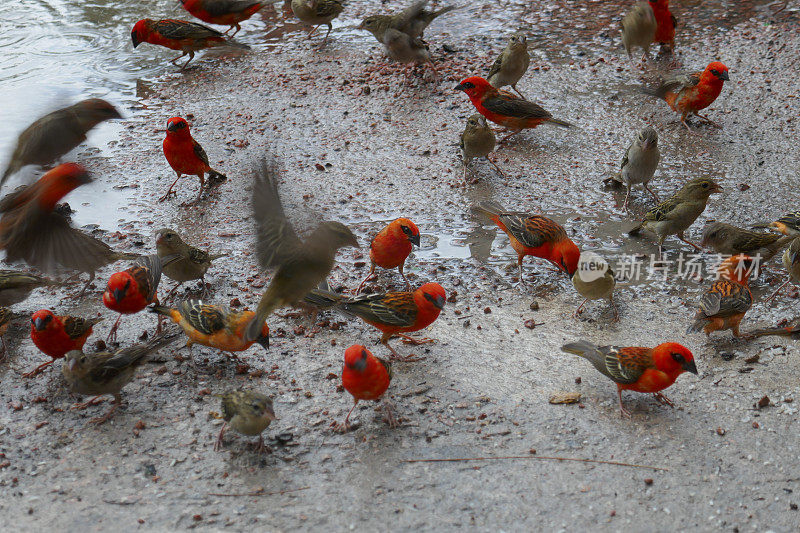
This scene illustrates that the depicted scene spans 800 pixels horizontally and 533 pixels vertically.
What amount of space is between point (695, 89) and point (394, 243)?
4.07 metres

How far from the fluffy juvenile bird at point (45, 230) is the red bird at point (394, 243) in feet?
7.32

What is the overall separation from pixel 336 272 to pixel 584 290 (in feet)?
6.88

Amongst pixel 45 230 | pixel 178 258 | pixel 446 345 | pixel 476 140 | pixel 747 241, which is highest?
pixel 45 230

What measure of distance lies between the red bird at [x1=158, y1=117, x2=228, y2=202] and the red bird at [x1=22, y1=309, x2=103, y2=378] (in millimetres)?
2360

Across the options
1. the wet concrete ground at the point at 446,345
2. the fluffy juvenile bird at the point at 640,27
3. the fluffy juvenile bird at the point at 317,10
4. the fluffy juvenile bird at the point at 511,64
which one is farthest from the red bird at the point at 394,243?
the fluffy juvenile bird at the point at 317,10

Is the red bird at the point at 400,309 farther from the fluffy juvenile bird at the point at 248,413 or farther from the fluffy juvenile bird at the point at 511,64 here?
the fluffy juvenile bird at the point at 511,64

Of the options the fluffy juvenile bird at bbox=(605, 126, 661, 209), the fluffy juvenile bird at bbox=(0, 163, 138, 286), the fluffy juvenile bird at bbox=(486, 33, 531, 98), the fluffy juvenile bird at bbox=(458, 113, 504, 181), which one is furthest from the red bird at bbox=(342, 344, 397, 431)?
the fluffy juvenile bird at bbox=(486, 33, 531, 98)

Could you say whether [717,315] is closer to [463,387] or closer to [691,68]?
[463,387]

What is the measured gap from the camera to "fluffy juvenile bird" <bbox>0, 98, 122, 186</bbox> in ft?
19.8

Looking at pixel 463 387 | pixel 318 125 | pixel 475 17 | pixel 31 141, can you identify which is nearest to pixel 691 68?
pixel 475 17

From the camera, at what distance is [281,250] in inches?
176

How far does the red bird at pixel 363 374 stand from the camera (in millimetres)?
4305

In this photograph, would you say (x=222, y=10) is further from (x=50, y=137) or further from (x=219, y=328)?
(x=219, y=328)

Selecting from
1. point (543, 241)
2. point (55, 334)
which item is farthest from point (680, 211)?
point (55, 334)
